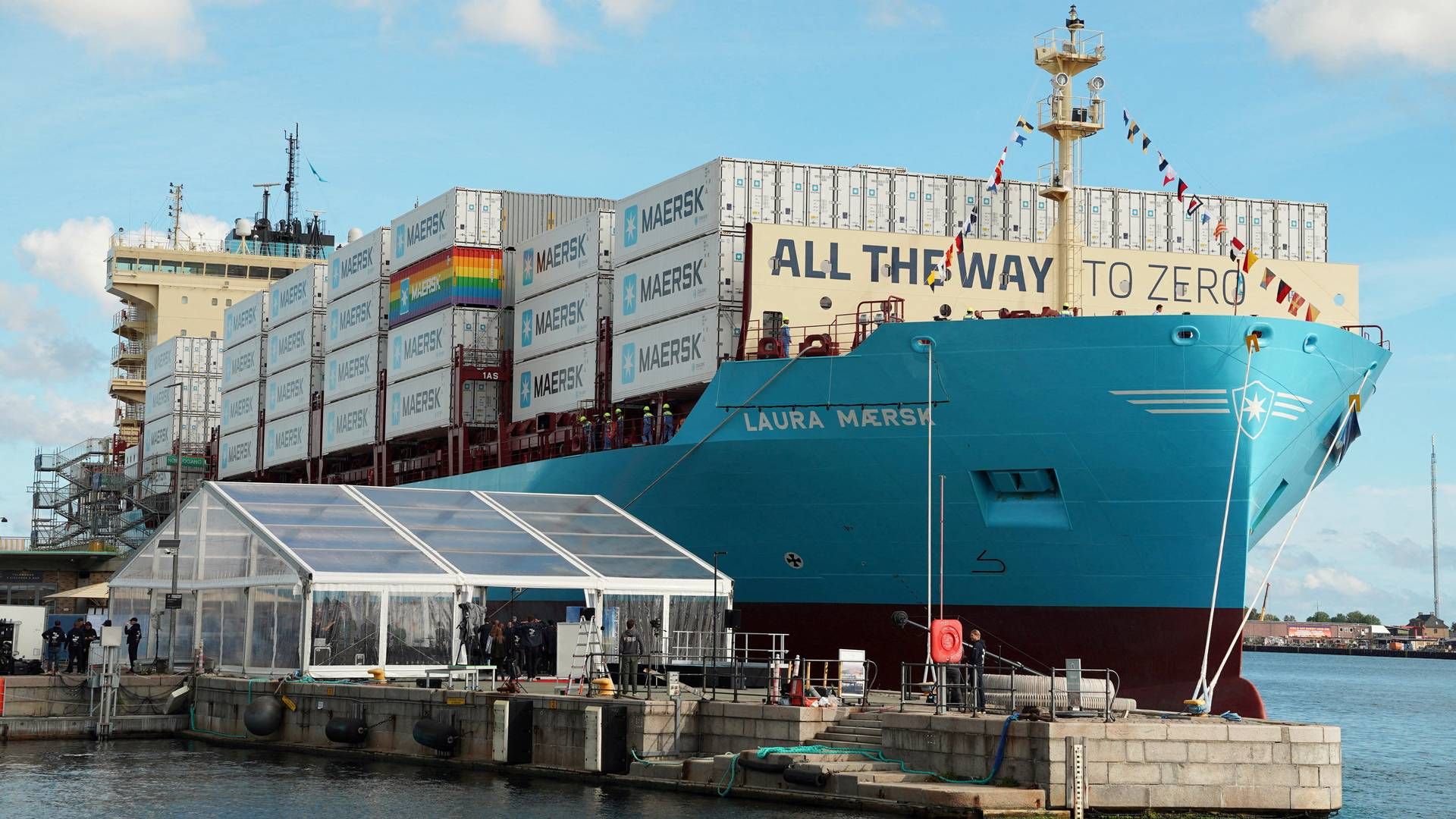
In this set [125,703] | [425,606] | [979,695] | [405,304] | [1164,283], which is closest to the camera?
[979,695]

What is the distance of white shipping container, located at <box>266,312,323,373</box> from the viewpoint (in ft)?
201

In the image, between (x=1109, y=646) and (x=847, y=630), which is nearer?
(x=1109, y=646)

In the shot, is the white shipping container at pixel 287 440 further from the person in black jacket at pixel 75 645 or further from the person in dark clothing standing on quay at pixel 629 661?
the person in dark clothing standing on quay at pixel 629 661

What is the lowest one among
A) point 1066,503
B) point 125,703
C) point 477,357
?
point 125,703

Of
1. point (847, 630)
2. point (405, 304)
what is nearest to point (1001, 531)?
point (847, 630)

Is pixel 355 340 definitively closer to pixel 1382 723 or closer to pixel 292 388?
pixel 292 388

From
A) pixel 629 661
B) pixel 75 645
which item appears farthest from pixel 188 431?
pixel 629 661

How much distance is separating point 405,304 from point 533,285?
672cm

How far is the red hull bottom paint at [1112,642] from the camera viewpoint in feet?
105

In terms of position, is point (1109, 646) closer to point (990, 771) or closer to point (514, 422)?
point (990, 771)

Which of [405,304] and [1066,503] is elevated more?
[405,304]

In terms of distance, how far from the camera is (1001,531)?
32781mm

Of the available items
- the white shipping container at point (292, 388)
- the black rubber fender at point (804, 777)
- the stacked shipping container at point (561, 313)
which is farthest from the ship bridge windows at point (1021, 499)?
the white shipping container at point (292, 388)

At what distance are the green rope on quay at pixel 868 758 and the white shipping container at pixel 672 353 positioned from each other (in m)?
13.7
